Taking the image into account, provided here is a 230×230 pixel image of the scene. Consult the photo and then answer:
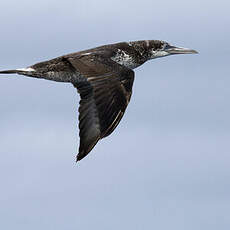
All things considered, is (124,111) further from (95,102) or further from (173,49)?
(173,49)

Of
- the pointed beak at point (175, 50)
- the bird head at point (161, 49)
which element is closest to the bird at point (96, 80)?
the bird head at point (161, 49)

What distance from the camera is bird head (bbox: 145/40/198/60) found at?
116ft

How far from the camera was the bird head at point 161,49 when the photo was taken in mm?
35281

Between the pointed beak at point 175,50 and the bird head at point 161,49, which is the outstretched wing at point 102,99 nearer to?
the bird head at point 161,49

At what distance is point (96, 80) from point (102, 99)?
0.51m

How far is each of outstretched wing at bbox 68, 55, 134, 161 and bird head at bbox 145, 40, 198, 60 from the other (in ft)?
17.7

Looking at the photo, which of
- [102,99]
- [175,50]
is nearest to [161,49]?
[175,50]

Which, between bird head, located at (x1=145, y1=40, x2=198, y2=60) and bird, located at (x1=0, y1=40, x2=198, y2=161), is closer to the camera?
bird, located at (x1=0, y1=40, x2=198, y2=161)

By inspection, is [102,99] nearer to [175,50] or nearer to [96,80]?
[96,80]

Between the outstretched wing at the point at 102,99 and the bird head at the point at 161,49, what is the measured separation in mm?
5382

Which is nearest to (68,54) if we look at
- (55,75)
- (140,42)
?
(55,75)

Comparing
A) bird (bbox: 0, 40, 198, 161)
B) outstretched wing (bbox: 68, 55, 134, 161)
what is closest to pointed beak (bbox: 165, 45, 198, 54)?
bird (bbox: 0, 40, 198, 161)

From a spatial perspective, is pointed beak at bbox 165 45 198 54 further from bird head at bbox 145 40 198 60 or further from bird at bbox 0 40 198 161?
bird at bbox 0 40 198 161

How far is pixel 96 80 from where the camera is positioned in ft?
93.0
